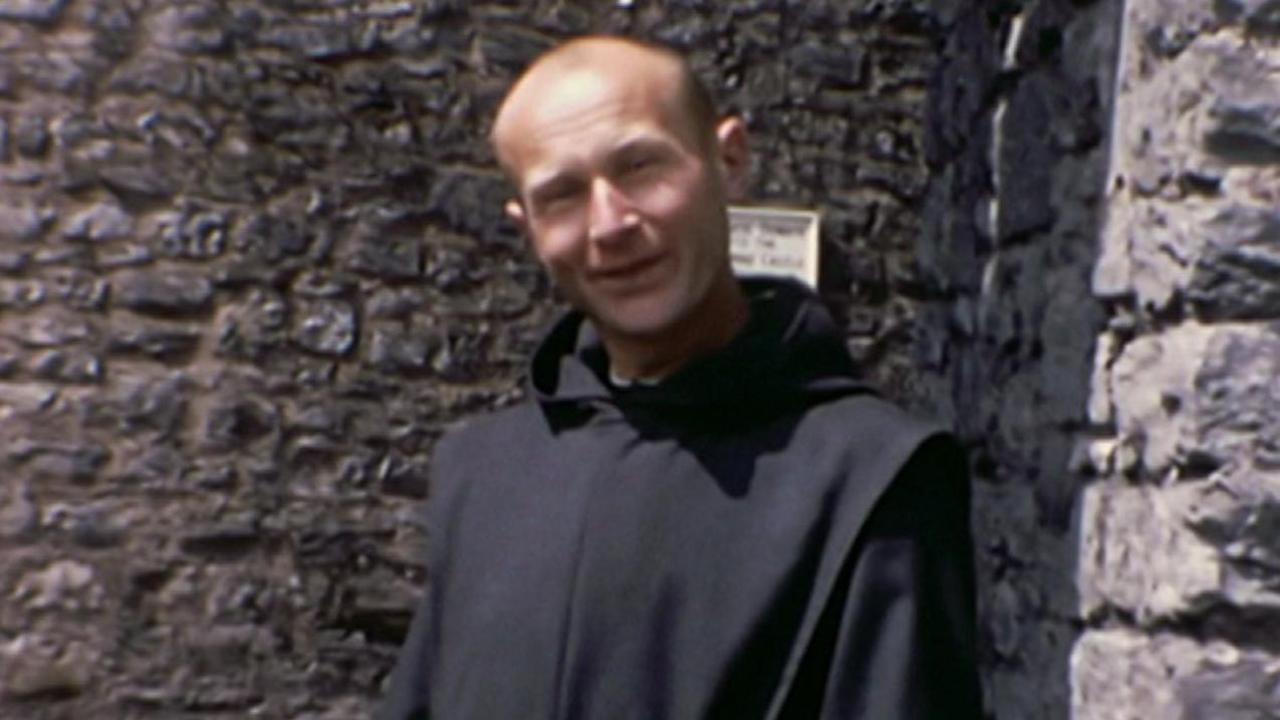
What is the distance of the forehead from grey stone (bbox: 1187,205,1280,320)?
0.64m

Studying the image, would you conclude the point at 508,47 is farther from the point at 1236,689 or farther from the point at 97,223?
the point at 1236,689

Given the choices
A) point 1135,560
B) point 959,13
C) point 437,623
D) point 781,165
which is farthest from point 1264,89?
point 781,165

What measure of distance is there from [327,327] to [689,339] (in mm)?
2758

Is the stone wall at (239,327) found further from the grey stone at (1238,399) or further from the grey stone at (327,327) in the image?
the grey stone at (1238,399)

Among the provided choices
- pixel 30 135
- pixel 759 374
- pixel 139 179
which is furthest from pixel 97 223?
pixel 759 374

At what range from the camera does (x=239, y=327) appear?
15.6 feet

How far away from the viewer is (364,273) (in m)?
4.86

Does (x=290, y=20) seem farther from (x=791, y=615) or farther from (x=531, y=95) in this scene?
(x=791, y=615)

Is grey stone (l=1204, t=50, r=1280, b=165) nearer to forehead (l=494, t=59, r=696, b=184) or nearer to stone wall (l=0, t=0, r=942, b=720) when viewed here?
forehead (l=494, t=59, r=696, b=184)

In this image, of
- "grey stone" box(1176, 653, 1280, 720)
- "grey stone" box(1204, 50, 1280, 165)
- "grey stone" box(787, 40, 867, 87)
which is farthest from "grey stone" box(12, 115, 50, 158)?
"grey stone" box(1176, 653, 1280, 720)

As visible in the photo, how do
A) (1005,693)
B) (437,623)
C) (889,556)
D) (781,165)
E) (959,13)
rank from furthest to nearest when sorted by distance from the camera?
(781,165)
(959,13)
(1005,693)
(437,623)
(889,556)

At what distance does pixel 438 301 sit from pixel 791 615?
2962mm

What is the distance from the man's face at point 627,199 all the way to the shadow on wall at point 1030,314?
81 cm

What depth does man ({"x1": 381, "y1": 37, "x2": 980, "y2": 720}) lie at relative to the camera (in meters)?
2.02
